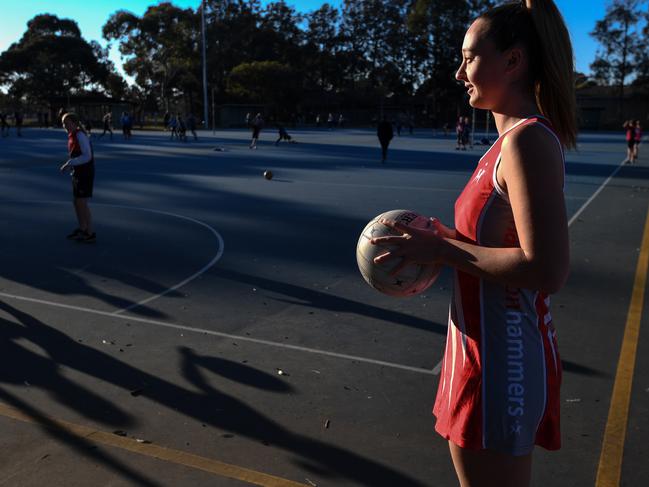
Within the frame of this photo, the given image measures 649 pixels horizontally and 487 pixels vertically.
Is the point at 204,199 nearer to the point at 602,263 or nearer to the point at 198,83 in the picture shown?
the point at 602,263

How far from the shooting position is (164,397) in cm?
480

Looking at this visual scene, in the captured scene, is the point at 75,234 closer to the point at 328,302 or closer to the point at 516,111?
the point at 328,302

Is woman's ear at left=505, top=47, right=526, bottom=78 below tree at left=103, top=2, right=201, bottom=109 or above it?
below

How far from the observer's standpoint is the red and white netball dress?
1.87m

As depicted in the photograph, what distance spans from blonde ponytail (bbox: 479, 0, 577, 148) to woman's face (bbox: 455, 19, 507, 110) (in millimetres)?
24

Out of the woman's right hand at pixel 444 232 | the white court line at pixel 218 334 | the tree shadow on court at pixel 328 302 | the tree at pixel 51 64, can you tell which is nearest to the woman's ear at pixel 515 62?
the woman's right hand at pixel 444 232

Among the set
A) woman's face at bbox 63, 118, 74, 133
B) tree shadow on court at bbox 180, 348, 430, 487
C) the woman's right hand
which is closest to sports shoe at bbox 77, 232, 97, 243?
woman's face at bbox 63, 118, 74, 133

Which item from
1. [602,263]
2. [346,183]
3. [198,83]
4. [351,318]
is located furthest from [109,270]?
[198,83]

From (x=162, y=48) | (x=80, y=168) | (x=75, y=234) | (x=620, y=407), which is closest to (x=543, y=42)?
(x=620, y=407)

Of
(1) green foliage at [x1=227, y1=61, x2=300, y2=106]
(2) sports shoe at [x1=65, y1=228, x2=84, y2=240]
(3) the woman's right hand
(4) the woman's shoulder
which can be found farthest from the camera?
(1) green foliage at [x1=227, y1=61, x2=300, y2=106]

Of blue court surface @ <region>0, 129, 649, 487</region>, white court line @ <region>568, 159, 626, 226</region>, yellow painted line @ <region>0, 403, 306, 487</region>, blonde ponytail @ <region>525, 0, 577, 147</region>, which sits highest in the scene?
blonde ponytail @ <region>525, 0, 577, 147</region>

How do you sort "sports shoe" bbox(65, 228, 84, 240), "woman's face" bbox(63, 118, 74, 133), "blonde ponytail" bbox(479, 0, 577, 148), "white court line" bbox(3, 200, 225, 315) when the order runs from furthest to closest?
"sports shoe" bbox(65, 228, 84, 240), "woman's face" bbox(63, 118, 74, 133), "white court line" bbox(3, 200, 225, 315), "blonde ponytail" bbox(479, 0, 577, 148)

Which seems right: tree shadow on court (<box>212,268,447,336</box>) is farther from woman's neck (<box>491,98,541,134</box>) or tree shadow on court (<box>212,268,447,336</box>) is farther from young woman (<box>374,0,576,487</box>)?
woman's neck (<box>491,98,541,134</box>)

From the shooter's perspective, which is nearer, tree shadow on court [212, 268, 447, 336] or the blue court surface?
the blue court surface
